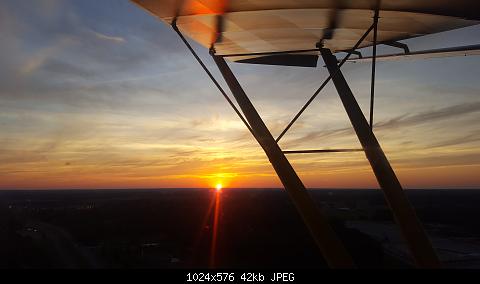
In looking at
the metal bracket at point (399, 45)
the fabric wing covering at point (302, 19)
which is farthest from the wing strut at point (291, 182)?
the metal bracket at point (399, 45)

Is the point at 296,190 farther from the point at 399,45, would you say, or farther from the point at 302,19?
the point at 399,45

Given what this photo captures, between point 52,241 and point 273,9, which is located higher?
point 52,241

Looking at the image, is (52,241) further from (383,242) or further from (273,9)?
(273,9)

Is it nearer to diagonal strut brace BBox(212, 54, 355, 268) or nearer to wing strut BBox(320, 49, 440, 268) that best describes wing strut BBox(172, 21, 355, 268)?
diagonal strut brace BBox(212, 54, 355, 268)

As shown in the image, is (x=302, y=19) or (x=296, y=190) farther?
(x=296, y=190)

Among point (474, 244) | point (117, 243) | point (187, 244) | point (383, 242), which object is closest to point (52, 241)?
point (117, 243)

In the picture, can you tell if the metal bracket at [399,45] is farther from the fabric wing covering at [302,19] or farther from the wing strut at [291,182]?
the wing strut at [291,182]

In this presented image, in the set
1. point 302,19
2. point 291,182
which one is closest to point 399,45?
point 302,19

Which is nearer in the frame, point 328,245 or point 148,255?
point 328,245
